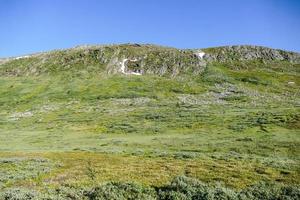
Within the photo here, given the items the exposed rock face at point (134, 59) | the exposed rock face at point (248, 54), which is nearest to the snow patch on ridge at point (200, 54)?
the exposed rock face at point (134, 59)

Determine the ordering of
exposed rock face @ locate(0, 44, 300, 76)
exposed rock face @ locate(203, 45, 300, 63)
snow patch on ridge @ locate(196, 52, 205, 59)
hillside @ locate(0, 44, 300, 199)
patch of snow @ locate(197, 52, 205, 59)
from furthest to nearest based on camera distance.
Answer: exposed rock face @ locate(203, 45, 300, 63), snow patch on ridge @ locate(196, 52, 205, 59), patch of snow @ locate(197, 52, 205, 59), exposed rock face @ locate(0, 44, 300, 76), hillside @ locate(0, 44, 300, 199)

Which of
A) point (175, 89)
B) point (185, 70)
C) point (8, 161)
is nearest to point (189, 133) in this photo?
point (8, 161)

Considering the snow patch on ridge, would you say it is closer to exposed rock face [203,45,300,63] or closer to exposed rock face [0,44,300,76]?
exposed rock face [0,44,300,76]

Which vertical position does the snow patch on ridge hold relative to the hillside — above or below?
above

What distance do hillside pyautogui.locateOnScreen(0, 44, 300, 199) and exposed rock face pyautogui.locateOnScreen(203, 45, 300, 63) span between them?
0.42 metres

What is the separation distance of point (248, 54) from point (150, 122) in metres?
103

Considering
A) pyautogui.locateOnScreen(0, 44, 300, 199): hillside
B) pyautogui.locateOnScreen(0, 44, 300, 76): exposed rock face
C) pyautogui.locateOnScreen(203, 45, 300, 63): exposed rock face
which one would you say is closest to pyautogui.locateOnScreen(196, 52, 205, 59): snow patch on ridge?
pyautogui.locateOnScreen(0, 44, 300, 76): exposed rock face

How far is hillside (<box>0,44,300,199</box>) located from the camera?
3222 cm

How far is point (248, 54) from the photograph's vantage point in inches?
6688

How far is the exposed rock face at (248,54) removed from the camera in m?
166

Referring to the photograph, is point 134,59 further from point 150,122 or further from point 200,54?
point 150,122

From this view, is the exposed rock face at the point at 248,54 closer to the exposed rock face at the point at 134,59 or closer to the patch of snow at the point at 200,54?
the exposed rock face at the point at 134,59

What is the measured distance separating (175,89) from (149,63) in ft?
115

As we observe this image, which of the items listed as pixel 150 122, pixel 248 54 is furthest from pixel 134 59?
pixel 150 122
